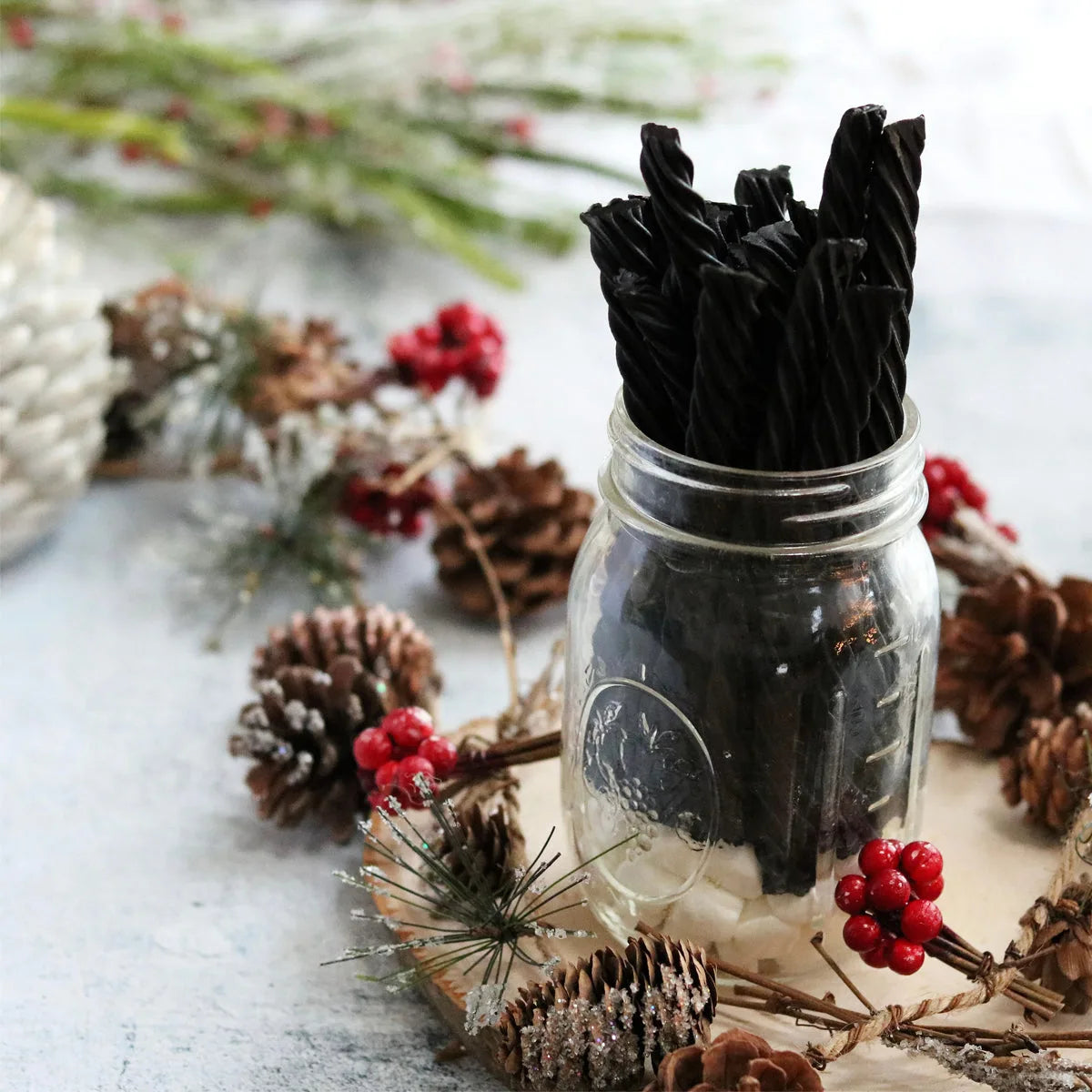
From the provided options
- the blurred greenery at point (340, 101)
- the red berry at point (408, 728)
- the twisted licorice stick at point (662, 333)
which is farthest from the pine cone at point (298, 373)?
the twisted licorice stick at point (662, 333)

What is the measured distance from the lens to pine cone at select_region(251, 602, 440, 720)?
645 mm

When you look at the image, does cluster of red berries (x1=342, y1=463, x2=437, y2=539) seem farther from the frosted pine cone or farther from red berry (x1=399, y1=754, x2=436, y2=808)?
red berry (x1=399, y1=754, x2=436, y2=808)

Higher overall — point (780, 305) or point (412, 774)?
point (780, 305)

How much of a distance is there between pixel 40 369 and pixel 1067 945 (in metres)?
0.58

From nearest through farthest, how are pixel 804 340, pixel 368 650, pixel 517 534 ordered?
pixel 804 340 → pixel 368 650 → pixel 517 534

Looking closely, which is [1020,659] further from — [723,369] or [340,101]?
[340,101]

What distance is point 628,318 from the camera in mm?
447

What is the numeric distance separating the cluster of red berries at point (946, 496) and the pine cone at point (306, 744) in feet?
1.07

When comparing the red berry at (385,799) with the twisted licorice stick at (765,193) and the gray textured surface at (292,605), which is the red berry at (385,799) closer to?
the gray textured surface at (292,605)

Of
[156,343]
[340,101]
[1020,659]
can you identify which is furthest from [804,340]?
[340,101]

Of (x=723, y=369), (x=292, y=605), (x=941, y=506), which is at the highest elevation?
(x=723, y=369)

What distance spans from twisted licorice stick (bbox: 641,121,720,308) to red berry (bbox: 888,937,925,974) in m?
0.24

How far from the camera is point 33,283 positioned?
73cm

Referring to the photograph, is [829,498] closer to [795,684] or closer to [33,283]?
[795,684]
